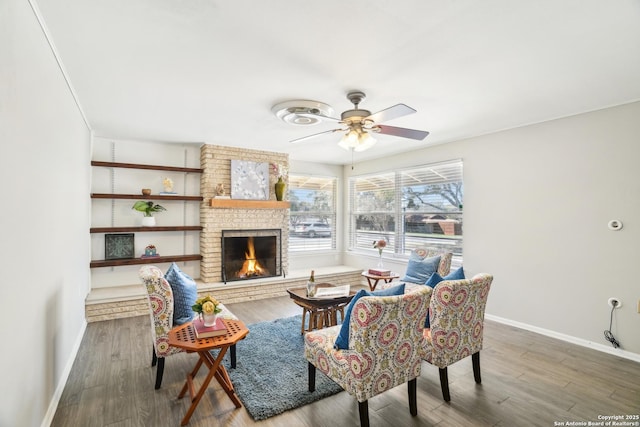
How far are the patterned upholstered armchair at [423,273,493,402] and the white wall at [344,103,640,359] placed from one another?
5.95 feet

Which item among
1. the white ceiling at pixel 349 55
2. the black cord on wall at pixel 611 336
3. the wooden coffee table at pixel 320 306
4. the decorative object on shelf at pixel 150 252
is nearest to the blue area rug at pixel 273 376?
the wooden coffee table at pixel 320 306

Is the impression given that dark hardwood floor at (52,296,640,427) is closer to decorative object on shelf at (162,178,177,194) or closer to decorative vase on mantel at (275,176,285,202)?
decorative object on shelf at (162,178,177,194)

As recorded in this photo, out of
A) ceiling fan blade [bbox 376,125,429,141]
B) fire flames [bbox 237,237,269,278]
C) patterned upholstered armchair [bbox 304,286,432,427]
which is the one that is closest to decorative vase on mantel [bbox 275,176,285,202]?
fire flames [bbox 237,237,269,278]

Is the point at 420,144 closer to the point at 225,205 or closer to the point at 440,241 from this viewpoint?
the point at 440,241

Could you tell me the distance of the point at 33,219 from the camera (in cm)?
181

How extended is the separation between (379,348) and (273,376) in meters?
1.23

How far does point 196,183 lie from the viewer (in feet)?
17.4

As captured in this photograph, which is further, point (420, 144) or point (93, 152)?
point (420, 144)

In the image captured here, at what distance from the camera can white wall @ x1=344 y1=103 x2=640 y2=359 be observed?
3.14m

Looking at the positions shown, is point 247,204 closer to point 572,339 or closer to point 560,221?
point 560,221

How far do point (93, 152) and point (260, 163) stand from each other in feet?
8.11

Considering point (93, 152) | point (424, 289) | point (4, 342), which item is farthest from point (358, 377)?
point (93, 152)

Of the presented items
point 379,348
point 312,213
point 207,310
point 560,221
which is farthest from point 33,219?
point 312,213

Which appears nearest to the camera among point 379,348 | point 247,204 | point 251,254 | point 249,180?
point 379,348
